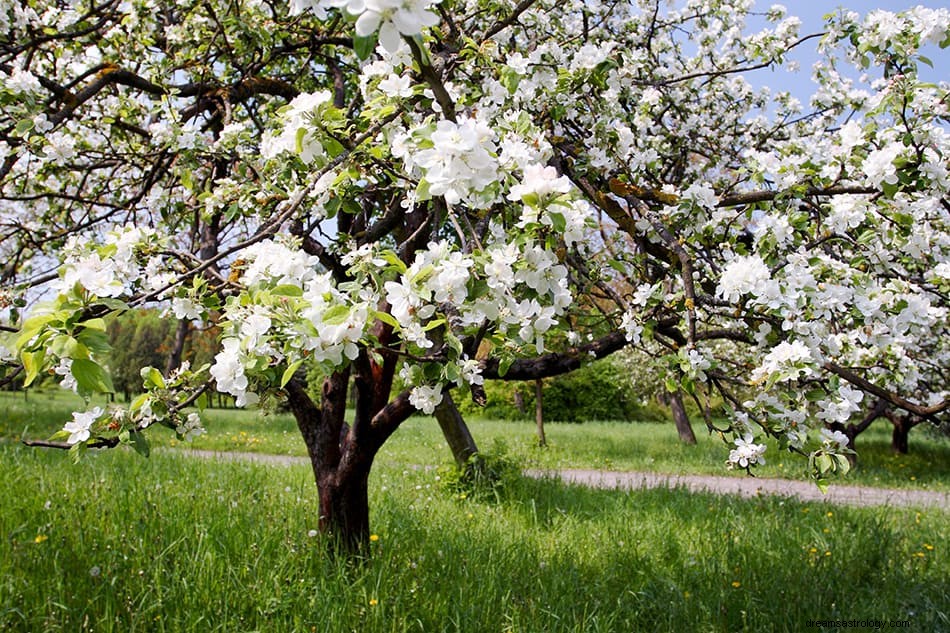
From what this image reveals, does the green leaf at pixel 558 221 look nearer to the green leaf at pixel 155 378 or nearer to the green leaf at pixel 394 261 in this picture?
the green leaf at pixel 394 261

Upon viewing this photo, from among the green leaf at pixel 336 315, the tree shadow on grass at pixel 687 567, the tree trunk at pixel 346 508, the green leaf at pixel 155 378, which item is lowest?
the tree shadow on grass at pixel 687 567

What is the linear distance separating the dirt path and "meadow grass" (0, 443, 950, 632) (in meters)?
2.04

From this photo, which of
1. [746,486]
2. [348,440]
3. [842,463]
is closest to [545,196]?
[842,463]

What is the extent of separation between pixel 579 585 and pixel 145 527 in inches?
84.6

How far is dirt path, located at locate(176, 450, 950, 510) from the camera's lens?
6809 mm

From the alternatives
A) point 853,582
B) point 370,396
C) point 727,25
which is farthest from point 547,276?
point 727,25

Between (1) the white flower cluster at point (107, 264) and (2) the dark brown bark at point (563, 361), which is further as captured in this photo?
(2) the dark brown bark at point (563, 361)

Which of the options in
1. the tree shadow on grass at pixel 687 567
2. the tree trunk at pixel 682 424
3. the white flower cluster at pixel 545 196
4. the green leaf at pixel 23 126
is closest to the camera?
the white flower cluster at pixel 545 196

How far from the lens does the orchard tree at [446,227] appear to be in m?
1.28

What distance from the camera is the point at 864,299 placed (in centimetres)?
217

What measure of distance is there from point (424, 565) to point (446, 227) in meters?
2.30

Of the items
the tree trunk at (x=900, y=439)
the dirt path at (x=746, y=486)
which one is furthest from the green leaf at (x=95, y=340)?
the tree trunk at (x=900, y=439)

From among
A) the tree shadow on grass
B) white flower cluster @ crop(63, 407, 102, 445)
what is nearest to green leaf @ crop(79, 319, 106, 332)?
white flower cluster @ crop(63, 407, 102, 445)

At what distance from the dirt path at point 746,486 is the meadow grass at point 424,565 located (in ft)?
6.68
